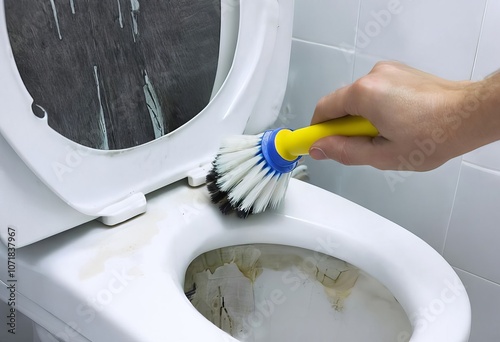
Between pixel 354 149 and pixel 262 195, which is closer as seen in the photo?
pixel 354 149

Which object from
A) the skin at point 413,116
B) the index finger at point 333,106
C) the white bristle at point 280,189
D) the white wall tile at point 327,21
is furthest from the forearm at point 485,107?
the white wall tile at point 327,21

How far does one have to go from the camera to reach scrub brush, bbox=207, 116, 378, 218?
572 mm

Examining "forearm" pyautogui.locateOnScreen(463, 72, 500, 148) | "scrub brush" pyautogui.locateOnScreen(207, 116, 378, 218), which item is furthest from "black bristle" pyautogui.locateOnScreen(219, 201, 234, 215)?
"forearm" pyautogui.locateOnScreen(463, 72, 500, 148)

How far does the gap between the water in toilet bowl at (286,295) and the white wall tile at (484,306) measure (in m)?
0.20

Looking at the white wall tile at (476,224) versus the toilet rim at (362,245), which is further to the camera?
the white wall tile at (476,224)

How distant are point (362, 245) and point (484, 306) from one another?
0.88 feet

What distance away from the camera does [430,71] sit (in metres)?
0.70

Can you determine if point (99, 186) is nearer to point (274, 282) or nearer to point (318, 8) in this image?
point (274, 282)

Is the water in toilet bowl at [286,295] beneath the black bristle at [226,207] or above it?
beneath

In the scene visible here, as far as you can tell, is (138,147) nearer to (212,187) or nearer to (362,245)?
(212,187)

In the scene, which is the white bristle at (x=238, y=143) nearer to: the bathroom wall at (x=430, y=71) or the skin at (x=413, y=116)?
the skin at (x=413, y=116)

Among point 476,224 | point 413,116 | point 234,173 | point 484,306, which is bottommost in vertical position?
point 484,306

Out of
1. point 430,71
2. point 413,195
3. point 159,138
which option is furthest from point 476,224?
point 159,138

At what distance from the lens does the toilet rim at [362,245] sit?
0.50 meters
